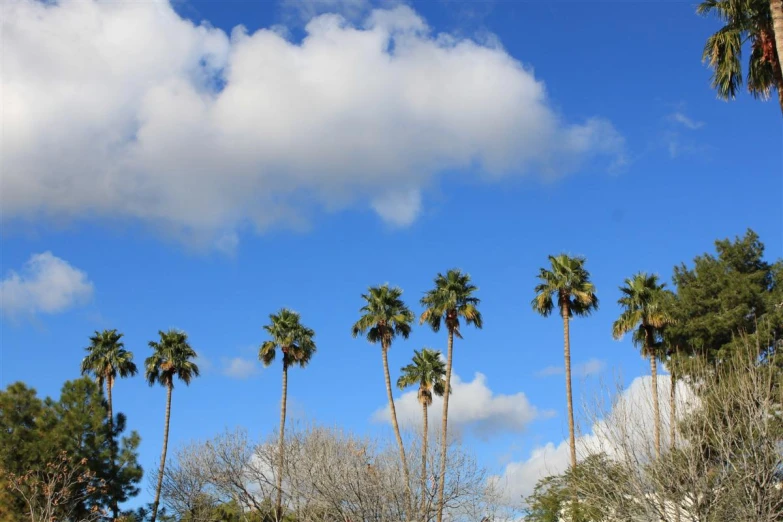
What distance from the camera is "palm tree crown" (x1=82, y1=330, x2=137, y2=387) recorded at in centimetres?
4966

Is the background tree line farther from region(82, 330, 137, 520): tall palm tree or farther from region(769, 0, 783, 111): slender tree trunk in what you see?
region(82, 330, 137, 520): tall palm tree

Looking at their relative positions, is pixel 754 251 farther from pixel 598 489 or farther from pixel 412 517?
pixel 412 517

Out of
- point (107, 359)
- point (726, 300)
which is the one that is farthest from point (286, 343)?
point (726, 300)

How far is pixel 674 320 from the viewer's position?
43.0 m

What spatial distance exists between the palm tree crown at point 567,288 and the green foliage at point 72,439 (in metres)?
23.7

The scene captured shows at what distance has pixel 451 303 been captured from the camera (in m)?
44.6

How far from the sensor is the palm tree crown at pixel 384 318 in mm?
46188

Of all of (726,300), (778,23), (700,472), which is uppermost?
(726,300)

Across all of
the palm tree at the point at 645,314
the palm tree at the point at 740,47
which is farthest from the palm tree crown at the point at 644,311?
the palm tree at the point at 740,47

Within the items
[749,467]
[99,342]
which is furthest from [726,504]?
[99,342]

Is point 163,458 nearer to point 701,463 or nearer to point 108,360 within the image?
point 108,360

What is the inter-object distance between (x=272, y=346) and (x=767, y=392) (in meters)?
32.0

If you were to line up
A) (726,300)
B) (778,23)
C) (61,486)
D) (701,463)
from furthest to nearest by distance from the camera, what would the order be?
(726,300), (61,486), (701,463), (778,23)

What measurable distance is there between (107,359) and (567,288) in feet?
96.0
